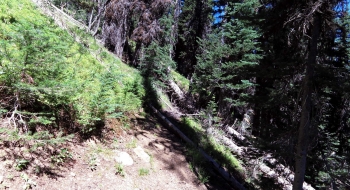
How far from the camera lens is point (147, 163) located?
5.01 meters

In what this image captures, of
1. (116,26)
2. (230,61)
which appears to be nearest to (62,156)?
(230,61)

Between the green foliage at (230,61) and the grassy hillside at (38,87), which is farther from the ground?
the green foliage at (230,61)

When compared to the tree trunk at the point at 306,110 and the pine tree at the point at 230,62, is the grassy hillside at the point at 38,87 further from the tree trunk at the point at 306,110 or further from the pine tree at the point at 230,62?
the pine tree at the point at 230,62

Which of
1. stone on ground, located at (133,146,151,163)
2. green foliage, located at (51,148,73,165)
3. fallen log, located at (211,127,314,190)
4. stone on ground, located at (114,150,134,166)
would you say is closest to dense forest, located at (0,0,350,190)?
fallen log, located at (211,127,314,190)

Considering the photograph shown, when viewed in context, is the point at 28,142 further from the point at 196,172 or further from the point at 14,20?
the point at 196,172

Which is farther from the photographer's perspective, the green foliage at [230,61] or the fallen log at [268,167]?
the green foliage at [230,61]

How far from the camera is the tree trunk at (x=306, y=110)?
504cm

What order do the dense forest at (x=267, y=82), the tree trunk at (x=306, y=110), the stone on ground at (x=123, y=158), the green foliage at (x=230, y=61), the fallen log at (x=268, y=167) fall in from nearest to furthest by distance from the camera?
the dense forest at (x=267, y=82)
the stone on ground at (x=123, y=158)
the tree trunk at (x=306, y=110)
the fallen log at (x=268, y=167)
the green foliage at (x=230, y=61)

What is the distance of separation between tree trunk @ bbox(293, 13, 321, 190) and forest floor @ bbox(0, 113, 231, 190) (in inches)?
78.4

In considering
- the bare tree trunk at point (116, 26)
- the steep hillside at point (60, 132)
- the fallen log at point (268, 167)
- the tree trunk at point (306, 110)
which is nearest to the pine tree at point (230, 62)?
the fallen log at point (268, 167)

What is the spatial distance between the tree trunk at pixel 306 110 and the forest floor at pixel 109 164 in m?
1.99

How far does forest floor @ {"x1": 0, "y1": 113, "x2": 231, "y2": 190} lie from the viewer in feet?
9.87

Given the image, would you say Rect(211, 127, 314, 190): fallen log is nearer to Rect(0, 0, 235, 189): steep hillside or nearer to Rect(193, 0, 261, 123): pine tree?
Rect(193, 0, 261, 123): pine tree

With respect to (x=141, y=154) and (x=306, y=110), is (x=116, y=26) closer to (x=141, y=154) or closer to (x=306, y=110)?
(x=141, y=154)
